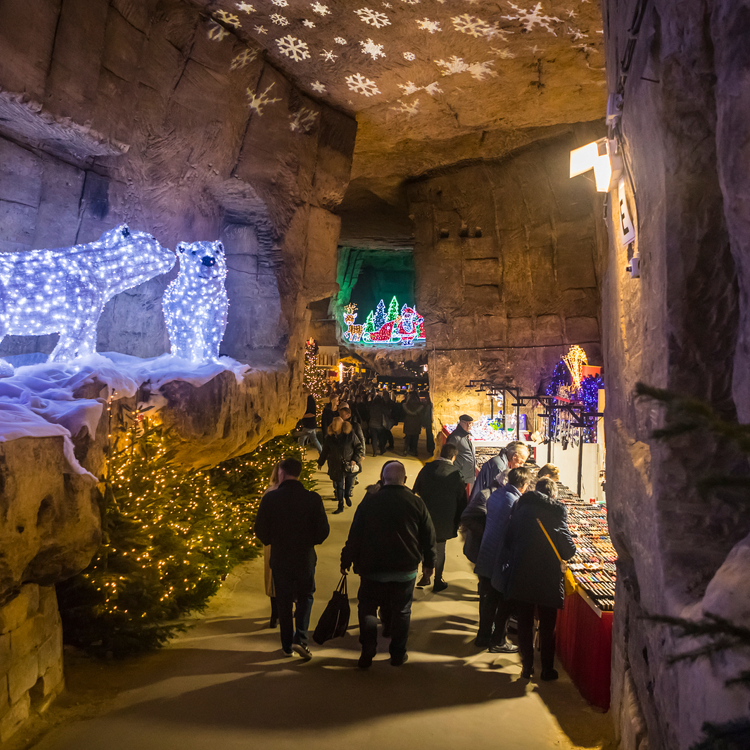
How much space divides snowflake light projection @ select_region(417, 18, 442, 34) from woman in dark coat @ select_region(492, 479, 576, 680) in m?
6.29

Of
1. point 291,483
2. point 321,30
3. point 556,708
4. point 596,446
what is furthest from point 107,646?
point 321,30

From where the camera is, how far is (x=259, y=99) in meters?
8.15

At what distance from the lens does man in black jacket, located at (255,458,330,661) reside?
3998 millimetres

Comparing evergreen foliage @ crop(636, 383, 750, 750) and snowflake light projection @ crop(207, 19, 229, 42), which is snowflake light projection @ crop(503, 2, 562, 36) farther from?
evergreen foliage @ crop(636, 383, 750, 750)

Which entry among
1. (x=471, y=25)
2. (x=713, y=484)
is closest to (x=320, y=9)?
(x=471, y=25)

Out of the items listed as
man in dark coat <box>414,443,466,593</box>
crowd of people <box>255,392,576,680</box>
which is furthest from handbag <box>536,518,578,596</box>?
man in dark coat <box>414,443,466,593</box>

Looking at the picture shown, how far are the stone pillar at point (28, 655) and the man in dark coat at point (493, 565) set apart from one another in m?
2.94

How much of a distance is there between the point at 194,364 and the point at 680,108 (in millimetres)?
5736

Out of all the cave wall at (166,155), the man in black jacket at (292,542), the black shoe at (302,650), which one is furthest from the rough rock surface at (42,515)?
the cave wall at (166,155)

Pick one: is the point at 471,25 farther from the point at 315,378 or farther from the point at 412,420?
the point at 315,378

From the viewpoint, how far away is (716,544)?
6.77 ft

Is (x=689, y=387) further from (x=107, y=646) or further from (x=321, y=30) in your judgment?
(x=321, y=30)

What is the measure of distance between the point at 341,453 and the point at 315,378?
6.22 m

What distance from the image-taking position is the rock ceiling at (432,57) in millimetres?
7109
